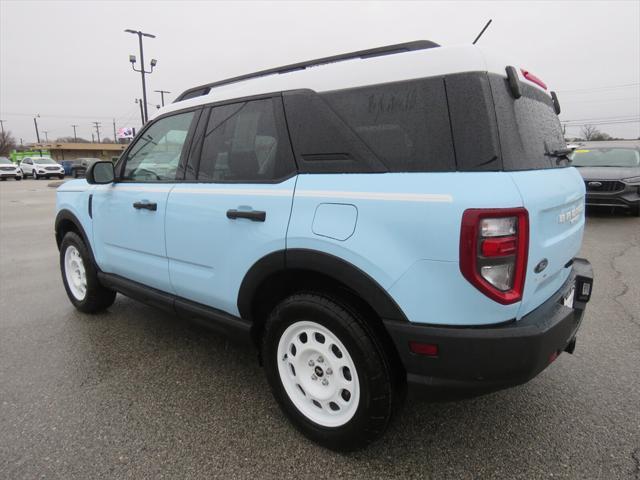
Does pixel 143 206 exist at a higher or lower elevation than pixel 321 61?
lower

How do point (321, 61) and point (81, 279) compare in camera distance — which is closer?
point (321, 61)

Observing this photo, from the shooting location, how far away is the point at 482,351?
168 cm

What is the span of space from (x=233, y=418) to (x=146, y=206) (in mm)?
1527

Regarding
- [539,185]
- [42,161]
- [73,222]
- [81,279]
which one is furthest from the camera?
[42,161]

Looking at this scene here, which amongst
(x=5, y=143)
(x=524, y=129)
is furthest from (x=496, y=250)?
(x=5, y=143)

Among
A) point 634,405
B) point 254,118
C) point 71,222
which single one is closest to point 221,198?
point 254,118

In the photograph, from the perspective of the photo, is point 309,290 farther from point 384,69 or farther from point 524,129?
point 524,129

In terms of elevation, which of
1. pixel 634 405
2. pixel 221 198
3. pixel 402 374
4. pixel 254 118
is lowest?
Answer: pixel 634 405

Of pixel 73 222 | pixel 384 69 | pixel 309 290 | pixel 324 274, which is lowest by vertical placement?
pixel 73 222

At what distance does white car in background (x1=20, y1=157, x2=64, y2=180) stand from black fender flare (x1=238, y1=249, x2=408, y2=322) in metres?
35.4

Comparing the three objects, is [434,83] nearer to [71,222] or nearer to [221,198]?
[221,198]

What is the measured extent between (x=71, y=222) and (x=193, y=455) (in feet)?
9.42

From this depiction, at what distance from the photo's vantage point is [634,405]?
252 centimetres

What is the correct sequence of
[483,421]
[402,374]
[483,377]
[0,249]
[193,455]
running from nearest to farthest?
[483,377]
[402,374]
[193,455]
[483,421]
[0,249]
